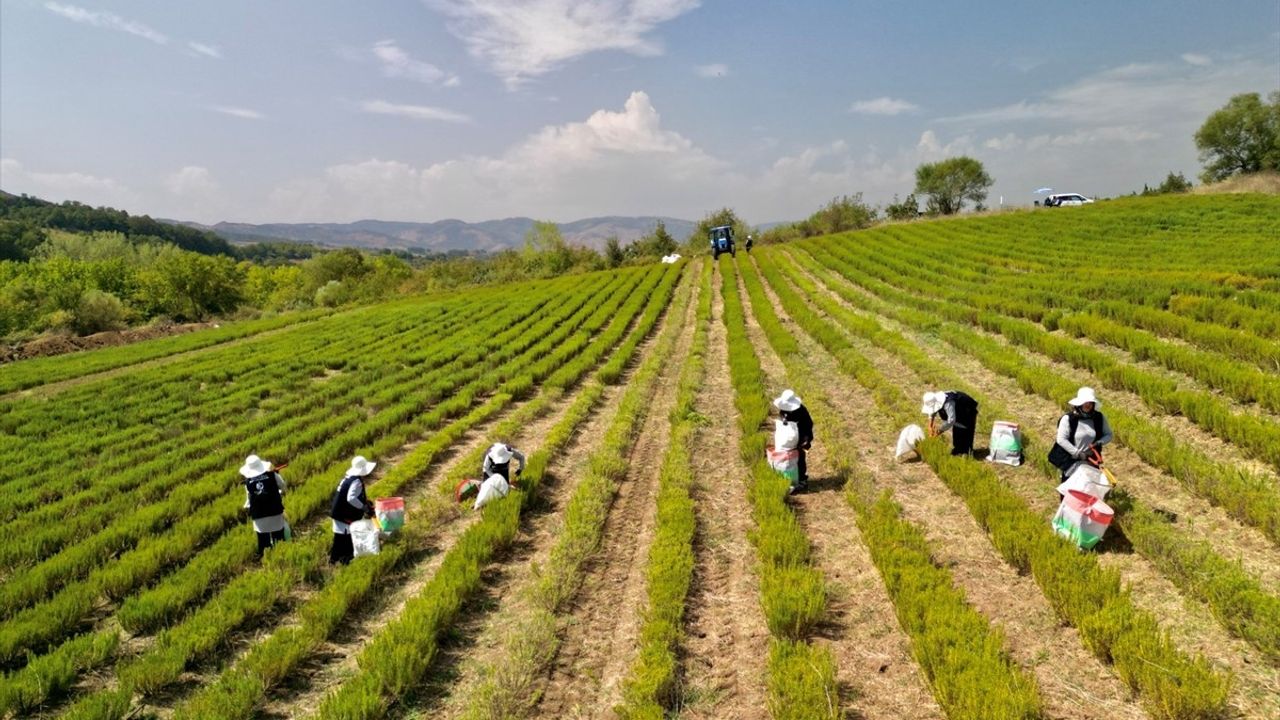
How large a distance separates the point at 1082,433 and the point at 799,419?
3101mm

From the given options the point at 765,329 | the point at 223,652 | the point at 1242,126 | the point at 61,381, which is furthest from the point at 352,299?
the point at 1242,126

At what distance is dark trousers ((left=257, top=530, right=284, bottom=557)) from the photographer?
741 cm

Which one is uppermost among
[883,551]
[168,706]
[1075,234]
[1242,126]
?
[1242,126]

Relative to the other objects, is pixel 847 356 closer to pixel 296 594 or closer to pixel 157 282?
pixel 296 594

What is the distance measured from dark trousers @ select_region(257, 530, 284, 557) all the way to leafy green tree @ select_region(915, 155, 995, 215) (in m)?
72.6

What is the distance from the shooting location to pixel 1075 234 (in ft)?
111

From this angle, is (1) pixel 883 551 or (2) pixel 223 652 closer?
(2) pixel 223 652

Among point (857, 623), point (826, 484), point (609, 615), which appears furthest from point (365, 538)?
point (826, 484)

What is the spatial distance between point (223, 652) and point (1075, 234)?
132ft

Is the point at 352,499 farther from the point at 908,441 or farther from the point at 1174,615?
the point at 1174,615

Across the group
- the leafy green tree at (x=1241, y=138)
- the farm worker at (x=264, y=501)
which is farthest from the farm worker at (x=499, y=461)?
the leafy green tree at (x=1241, y=138)

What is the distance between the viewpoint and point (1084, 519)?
6.01m

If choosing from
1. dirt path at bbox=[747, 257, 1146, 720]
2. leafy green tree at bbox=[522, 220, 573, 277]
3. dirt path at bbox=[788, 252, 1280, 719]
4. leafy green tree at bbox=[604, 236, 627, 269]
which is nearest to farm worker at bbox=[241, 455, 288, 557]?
dirt path at bbox=[747, 257, 1146, 720]

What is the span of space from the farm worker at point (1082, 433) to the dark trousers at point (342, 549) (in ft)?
26.5
